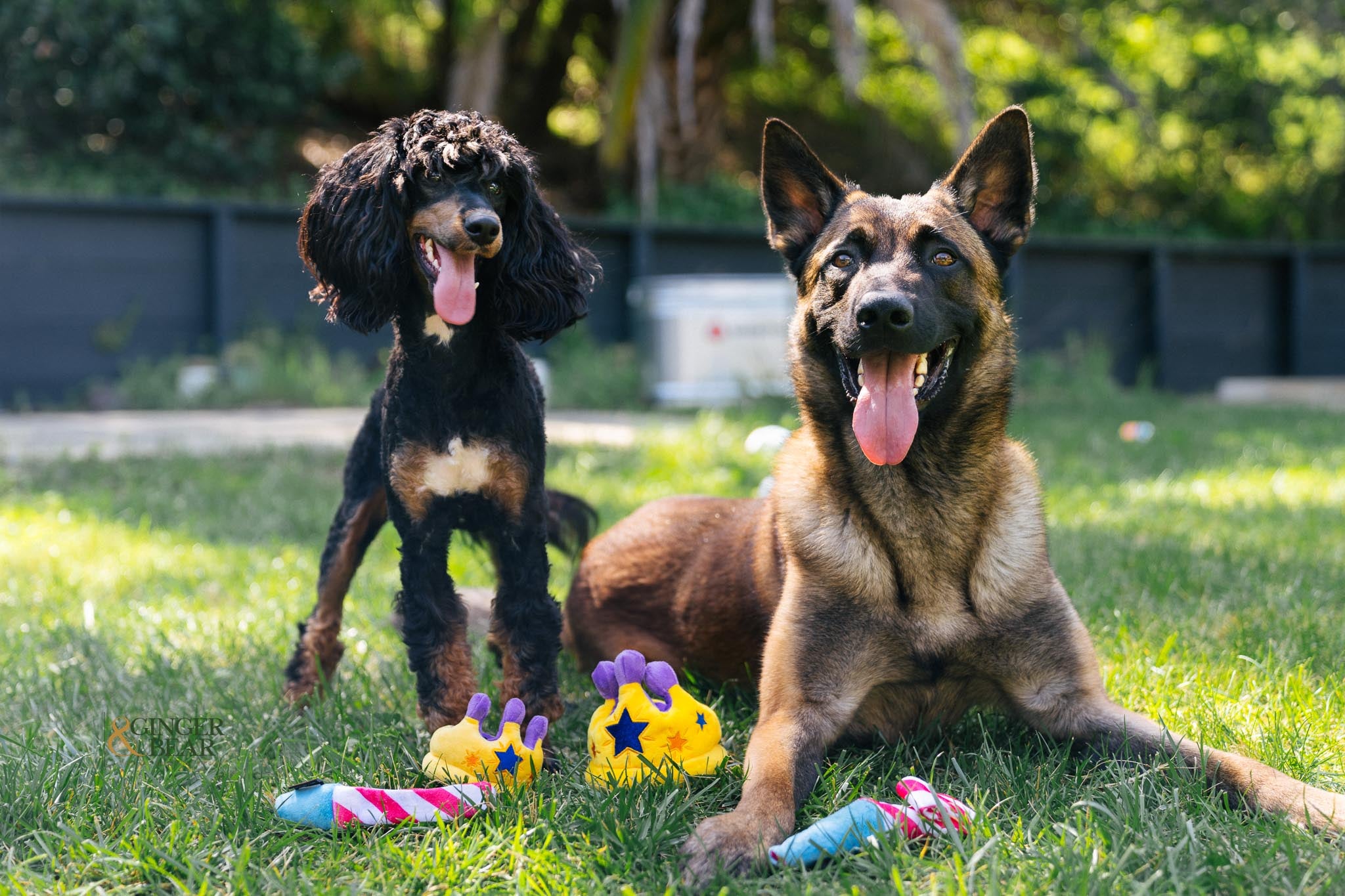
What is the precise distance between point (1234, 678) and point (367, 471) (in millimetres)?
2394

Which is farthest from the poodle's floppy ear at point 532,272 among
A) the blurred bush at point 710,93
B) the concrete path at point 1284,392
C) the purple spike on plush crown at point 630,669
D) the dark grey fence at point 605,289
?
the concrete path at point 1284,392

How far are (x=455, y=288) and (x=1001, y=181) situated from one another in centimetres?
153

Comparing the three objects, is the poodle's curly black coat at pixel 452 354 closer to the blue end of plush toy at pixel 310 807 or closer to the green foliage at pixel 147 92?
the blue end of plush toy at pixel 310 807

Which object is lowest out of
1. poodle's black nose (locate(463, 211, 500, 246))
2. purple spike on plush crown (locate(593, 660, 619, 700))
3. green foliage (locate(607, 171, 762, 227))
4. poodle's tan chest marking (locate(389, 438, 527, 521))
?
purple spike on plush crown (locate(593, 660, 619, 700))

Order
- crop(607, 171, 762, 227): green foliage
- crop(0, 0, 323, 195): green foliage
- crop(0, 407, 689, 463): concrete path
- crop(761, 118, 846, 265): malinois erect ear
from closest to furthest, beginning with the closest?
crop(761, 118, 846, 265): malinois erect ear
crop(0, 407, 689, 463): concrete path
crop(0, 0, 323, 195): green foliage
crop(607, 171, 762, 227): green foliage

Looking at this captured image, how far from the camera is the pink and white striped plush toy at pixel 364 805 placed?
7.56 feet

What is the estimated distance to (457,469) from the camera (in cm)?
268

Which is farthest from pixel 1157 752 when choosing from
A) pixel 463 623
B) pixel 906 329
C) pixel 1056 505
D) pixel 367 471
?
pixel 1056 505

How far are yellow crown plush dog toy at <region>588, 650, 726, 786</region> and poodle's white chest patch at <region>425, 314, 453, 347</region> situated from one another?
852 mm

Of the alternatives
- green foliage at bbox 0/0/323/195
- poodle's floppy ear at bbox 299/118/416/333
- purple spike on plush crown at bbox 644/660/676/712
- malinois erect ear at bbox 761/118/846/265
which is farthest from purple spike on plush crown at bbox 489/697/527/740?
green foliage at bbox 0/0/323/195

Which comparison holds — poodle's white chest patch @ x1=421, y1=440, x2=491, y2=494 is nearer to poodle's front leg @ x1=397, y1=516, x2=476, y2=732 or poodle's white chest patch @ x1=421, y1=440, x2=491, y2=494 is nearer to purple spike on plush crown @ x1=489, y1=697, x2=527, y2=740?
poodle's front leg @ x1=397, y1=516, x2=476, y2=732

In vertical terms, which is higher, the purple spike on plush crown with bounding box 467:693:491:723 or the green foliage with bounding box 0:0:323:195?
the green foliage with bounding box 0:0:323:195

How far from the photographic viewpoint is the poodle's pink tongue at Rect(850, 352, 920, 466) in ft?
8.83

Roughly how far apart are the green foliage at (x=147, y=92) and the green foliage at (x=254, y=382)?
2542mm
